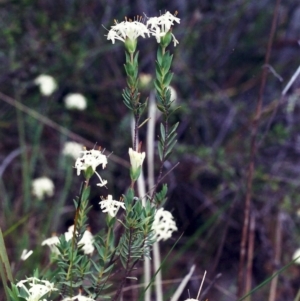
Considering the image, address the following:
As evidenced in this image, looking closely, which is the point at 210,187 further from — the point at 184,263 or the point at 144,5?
the point at 144,5

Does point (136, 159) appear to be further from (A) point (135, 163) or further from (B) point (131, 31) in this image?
(B) point (131, 31)

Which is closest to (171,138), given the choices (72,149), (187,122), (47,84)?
(72,149)

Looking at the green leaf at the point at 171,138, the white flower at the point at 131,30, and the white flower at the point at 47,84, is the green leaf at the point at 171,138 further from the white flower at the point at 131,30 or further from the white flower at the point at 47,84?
the white flower at the point at 47,84

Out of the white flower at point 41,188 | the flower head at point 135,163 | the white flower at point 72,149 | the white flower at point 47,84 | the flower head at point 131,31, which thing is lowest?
the flower head at point 135,163

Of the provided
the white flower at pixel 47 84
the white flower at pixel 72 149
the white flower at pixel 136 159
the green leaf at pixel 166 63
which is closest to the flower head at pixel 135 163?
the white flower at pixel 136 159

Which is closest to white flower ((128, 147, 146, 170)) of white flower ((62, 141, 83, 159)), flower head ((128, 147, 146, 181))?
flower head ((128, 147, 146, 181))

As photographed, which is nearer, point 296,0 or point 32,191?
point 32,191

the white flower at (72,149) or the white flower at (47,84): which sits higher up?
the white flower at (47,84)

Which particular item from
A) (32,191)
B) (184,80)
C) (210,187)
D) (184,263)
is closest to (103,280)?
(32,191)

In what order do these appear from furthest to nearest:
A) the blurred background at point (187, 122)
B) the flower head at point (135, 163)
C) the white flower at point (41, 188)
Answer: the blurred background at point (187, 122)
the white flower at point (41, 188)
the flower head at point (135, 163)
